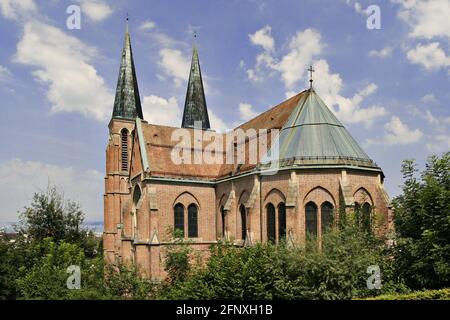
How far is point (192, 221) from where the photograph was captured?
32.3 meters

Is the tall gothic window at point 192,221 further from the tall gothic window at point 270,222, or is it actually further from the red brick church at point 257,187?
the tall gothic window at point 270,222

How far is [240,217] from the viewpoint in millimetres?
29328

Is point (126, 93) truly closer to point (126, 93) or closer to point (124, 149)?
point (126, 93)

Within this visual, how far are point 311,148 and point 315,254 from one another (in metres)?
10.1

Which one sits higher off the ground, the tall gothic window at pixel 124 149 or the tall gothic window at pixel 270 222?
the tall gothic window at pixel 124 149

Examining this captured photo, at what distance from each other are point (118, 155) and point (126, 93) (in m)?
7.30

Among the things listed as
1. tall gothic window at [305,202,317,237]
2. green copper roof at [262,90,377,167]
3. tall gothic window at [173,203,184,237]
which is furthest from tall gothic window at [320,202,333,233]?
tall gothic window at [173,203,184,237]

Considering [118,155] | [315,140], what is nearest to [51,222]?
[118,155]

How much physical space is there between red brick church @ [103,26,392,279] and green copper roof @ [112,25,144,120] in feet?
35.3

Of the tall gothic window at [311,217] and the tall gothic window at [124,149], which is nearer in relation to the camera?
the tall gothic window at [311,217]

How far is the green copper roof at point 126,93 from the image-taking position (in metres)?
44.9

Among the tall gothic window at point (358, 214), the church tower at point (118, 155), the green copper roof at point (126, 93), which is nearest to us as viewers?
the tall gothic window at point (358, 214)

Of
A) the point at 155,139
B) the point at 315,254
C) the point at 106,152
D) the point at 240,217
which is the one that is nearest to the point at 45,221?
the point at 106,152
